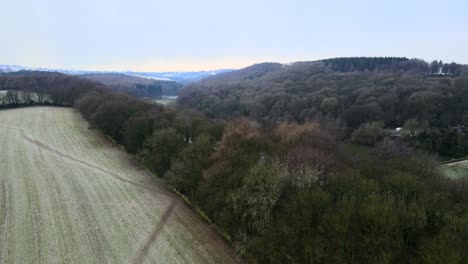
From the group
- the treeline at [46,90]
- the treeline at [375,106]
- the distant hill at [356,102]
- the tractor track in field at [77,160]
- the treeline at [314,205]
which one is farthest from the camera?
the distant hill at [356,102]

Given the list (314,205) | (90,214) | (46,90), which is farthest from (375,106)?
(46,90)

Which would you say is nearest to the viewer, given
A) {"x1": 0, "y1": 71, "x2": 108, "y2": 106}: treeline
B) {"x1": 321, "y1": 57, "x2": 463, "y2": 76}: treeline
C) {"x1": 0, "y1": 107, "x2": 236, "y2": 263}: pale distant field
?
{"x1": 0, "y1": 107, "x2": 236, "y2": 263}: pale distant field

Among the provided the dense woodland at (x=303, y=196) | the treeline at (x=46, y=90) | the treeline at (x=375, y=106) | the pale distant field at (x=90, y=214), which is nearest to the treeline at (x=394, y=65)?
the treeline at (x=375, y=106)

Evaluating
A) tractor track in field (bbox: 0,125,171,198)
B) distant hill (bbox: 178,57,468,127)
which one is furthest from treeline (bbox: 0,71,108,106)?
distant hill (bbox: 178,57,468,127)

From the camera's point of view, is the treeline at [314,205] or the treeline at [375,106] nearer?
the treeline at [314,205]

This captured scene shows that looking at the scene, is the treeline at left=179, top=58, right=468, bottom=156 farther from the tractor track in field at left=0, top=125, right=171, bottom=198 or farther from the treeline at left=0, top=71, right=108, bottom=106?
the tractor track in field at left=0, top=125, right=171, bottom=198

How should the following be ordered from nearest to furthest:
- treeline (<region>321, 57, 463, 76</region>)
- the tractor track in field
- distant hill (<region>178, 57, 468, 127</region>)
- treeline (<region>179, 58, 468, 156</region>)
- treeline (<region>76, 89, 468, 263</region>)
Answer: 1. treeline (<region>76, 89, 468, 263</region>)
2. the tractor track in field
3. treeline (<region>179, 58, 468, 156</region>)
4. distant hill (<region>178, 57, 468, 127</region>)
5. treeline (<region>321, 57, 463, 76</region>)

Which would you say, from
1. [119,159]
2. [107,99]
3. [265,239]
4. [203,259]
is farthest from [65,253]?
[107,99]

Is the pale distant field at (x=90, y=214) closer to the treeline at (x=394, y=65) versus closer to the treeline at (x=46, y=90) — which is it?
the treeline at (x=46, y=90)
